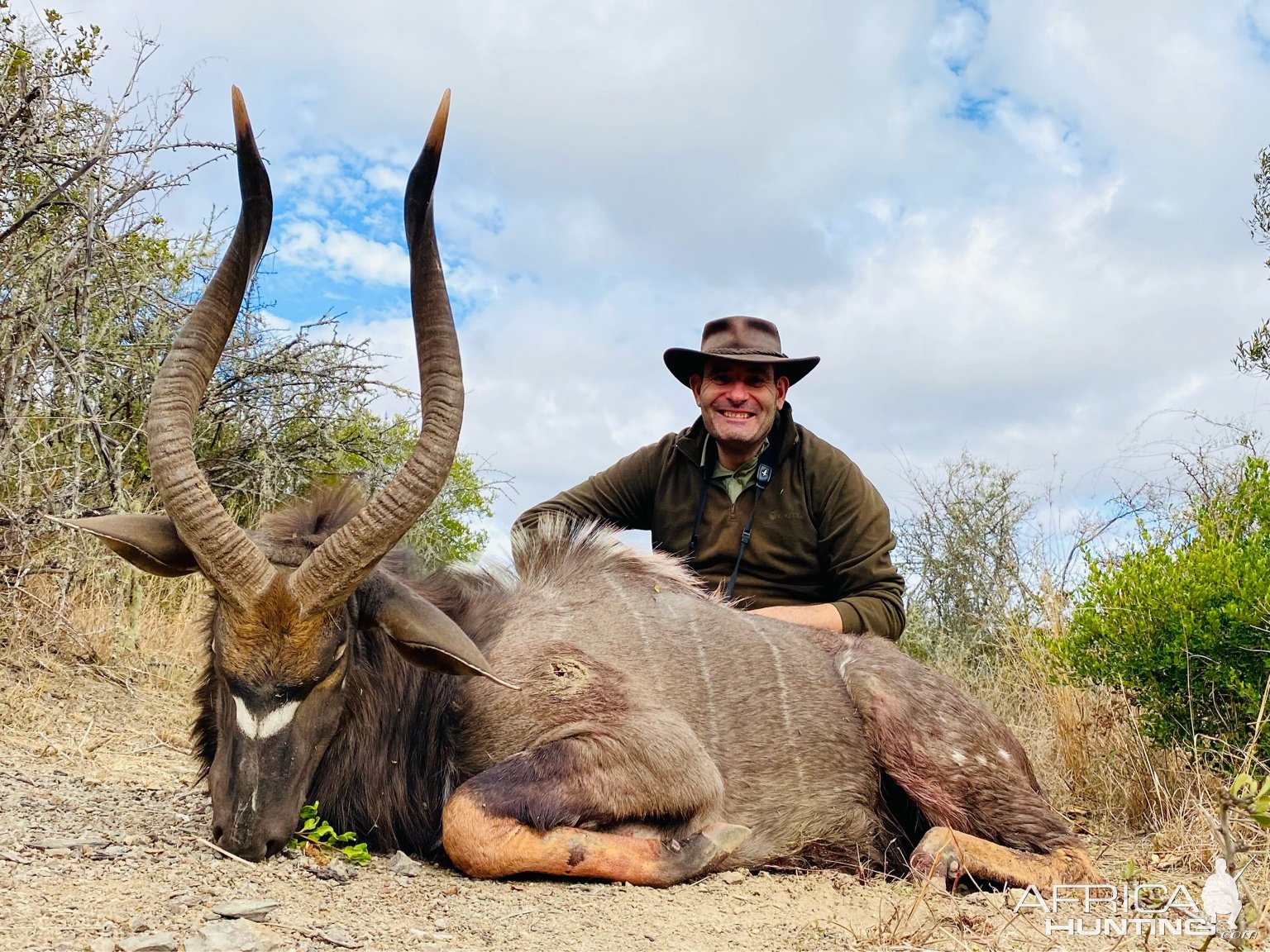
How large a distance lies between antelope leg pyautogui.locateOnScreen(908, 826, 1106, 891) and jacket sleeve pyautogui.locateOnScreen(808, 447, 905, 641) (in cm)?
146

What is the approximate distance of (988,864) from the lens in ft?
14.5

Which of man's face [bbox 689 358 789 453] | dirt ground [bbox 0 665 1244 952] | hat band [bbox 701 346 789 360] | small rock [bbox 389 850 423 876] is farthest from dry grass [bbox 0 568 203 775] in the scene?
hat band [bbox 701 346 789 360]

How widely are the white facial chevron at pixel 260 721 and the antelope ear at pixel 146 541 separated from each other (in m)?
0.57

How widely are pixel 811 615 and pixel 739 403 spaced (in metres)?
1.19

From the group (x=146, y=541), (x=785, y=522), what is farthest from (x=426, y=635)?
(x=785, y=522)

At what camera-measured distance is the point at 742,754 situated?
471cm

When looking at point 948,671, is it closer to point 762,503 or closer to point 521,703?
point 762,503

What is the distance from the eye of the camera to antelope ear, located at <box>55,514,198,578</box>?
388cm

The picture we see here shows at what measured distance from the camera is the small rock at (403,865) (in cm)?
383

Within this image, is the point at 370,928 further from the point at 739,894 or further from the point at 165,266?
the point at 165,266

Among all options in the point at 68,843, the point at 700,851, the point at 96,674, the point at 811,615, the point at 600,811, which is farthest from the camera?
the point at 96,674

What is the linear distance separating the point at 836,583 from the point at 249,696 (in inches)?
134

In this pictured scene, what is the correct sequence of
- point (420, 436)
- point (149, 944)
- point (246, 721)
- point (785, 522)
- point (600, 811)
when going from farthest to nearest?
point (785, 522)
point (600, 811)
point (420, 436)
point (246, 721)
point (149, 944)

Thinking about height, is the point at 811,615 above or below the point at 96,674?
above
